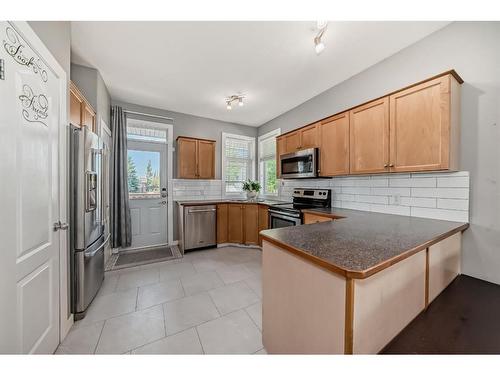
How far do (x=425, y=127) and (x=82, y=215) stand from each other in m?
3.10

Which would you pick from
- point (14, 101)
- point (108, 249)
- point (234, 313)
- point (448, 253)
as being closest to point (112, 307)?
point (234, 313)

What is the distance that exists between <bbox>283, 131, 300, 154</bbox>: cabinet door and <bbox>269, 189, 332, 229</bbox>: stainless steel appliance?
27.5 inches

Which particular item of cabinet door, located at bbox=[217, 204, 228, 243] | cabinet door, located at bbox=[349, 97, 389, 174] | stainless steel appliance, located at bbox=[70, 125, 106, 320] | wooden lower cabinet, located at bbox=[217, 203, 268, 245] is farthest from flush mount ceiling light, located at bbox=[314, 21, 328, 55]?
cabinet door, located at bbox=[217, 204, 228, 243]

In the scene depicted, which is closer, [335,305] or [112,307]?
[335,305]

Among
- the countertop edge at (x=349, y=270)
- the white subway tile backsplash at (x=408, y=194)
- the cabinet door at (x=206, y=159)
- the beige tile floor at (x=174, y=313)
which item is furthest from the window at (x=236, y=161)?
the countertop edge at (x=349, y=270)

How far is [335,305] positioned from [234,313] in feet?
4.54

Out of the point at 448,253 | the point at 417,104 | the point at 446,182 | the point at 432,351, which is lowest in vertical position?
the point at 432,351

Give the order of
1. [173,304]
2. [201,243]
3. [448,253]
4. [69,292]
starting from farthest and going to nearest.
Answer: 1. [201,243]
2. [173,304]
3. [69,292]
4. [448,253]

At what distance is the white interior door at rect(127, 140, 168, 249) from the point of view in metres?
3.62

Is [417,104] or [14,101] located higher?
[417,104]

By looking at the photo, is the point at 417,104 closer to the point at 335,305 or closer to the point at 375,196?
the point at 375,196

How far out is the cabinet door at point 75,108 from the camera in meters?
1.81

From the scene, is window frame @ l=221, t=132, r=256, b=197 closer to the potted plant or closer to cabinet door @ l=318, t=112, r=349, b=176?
the potted plant

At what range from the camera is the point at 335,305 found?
0.80m
